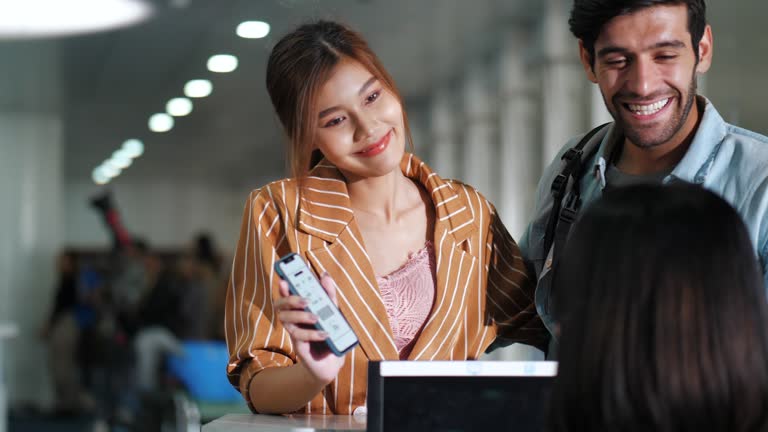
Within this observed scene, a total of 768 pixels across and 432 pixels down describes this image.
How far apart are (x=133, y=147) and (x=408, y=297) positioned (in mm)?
9095

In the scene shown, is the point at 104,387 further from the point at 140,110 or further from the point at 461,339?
the point at 461,339

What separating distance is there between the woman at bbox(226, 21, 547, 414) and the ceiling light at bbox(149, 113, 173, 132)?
345 inches

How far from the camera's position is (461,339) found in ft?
7.38

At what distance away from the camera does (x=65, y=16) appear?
10797mm

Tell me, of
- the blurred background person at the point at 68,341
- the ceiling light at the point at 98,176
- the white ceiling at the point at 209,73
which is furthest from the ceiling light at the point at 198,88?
the blurred background person at the point at 68,341

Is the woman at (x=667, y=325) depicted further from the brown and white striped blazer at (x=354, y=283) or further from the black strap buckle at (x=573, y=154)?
the black strap buckle at (x=573, y=154)

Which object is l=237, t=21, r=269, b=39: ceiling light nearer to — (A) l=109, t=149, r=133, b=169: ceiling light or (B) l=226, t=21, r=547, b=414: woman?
(A) l=109, t=149, r=133, b=169: ceiling light

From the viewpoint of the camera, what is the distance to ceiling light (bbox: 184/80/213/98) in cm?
Result: 999

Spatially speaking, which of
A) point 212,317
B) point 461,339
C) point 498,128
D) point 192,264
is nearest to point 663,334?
point 461,339

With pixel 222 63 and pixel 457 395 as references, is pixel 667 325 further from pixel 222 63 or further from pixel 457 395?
pixel 222 63

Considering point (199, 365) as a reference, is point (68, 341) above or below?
above

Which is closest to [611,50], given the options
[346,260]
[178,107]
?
[346,260]

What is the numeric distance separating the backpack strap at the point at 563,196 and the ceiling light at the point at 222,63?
668cm

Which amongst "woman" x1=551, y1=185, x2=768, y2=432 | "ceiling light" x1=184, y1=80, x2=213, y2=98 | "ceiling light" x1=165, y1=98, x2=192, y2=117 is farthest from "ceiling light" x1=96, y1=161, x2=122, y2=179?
"woman" x1=551, y1=185, x2=768, y2=432
